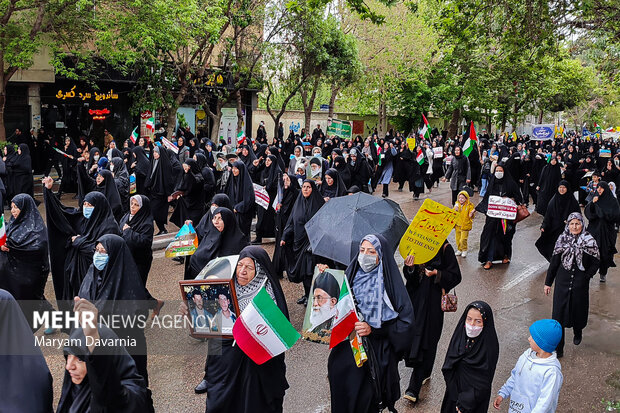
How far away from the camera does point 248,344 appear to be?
3.93 m

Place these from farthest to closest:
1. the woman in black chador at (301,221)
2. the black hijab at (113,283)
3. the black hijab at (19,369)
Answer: the woman in black chador at (301,221)
the black hijab at (113,283)
the black hijab at (19,369)

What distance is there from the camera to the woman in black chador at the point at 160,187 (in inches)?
459

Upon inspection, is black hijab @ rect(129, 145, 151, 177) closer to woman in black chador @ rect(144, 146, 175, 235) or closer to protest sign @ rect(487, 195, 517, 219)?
woman in black chador @ rect(144, 146, 175, 235)

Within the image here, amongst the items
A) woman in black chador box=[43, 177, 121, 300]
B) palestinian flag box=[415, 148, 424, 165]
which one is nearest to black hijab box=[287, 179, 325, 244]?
woman in black chador box=[43, 177, 121, 300]

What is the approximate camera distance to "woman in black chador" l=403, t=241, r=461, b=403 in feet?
18.0

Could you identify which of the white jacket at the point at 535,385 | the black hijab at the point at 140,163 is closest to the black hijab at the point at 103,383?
the white jacket at the point at 535,385

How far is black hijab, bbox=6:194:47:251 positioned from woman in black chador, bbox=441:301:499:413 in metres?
4.18

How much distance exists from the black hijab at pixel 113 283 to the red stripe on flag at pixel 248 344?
4.90 ft

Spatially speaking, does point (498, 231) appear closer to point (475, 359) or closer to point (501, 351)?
point (501, 351)

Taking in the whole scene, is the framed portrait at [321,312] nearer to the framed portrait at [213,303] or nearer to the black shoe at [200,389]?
the framed portrait at [213,303]

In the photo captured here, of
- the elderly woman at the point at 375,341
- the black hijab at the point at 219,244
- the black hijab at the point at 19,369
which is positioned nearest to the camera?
the black hijab at the point at 19,369

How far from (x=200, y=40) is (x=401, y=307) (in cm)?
1679

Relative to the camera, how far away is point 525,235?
13320 mm

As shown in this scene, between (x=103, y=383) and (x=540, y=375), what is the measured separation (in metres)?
2.79
